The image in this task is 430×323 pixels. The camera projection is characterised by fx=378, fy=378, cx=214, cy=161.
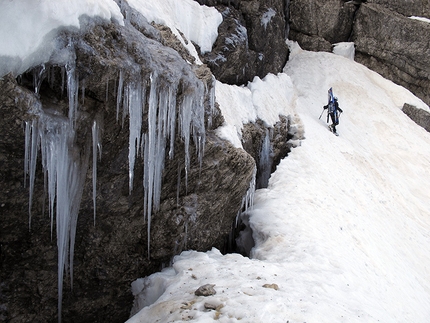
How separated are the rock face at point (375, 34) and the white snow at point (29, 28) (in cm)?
1860

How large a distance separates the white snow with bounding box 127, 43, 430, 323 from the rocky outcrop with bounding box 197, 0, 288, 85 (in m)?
0.72

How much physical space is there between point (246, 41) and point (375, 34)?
1128cm

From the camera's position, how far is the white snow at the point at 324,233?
4668mm

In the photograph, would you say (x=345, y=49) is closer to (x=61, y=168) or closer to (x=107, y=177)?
(x=107, y=177)

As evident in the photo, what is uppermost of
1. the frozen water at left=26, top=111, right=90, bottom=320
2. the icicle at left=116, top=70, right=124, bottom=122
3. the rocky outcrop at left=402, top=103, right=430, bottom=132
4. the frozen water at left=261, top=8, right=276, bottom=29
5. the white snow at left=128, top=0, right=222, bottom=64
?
the frozen water at left=261, top=8, right=276, bottom=29

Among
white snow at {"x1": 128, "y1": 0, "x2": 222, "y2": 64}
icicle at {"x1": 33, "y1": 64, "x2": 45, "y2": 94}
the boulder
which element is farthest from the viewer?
the boulder

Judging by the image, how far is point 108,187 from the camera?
5.43 m

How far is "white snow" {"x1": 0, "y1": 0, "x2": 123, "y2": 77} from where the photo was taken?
3.91 meters

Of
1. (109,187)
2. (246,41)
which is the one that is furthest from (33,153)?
(246,41)

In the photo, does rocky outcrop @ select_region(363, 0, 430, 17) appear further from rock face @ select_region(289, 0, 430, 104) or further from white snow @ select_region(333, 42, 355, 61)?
white snow @ select_region(333, 42, 355, 61)

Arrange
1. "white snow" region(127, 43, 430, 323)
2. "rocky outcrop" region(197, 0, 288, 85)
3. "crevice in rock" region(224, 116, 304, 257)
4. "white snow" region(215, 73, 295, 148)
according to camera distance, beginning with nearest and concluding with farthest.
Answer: "white snow" region(127, 43, 430, 323) < "crevice in rock" region(224, 116, 304, 257) < "white snow" region(215, 73, 295, 148) < "rocky outcrop" region(197, 0, 288, 85)

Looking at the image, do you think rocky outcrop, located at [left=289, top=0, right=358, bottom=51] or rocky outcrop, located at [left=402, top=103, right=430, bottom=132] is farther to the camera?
rocky outcrop, located at [left=289, top=0, right=358, bottom=51]

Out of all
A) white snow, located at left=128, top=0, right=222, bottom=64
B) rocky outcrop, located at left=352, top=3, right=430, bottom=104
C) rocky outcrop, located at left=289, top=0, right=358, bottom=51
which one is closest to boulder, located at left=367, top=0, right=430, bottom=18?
rocky outcrop, located at left=352, top=3, right=430, bottom=104

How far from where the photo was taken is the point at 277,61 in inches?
659
